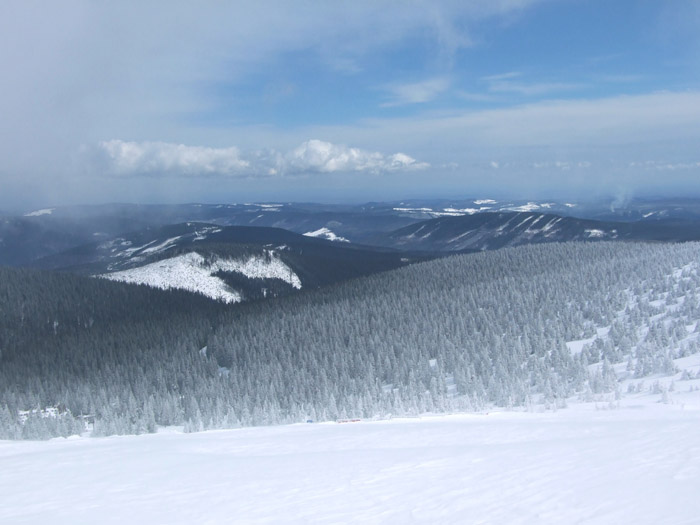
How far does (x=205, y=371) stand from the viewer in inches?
3428

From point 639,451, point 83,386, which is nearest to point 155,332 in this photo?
point 83,386

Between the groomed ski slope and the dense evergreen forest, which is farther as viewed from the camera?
the dense evergreen forest

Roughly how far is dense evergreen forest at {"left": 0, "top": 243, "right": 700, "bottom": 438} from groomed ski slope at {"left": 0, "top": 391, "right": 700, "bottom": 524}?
53.1 ft

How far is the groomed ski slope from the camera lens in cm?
1636

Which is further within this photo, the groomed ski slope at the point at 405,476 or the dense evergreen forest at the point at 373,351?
the dense evergreen forest at the point at 373,351

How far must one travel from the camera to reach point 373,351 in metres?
80.0

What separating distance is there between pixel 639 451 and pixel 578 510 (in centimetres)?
659

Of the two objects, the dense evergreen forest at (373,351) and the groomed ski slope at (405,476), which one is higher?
the groomed ski slope at (405,476)

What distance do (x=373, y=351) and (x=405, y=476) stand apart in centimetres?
5862

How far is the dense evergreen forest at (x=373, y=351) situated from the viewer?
52.0 meters

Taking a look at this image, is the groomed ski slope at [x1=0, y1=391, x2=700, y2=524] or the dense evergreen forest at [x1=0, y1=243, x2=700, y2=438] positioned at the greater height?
the groomed ski slope at [x1=0, y1=391, x2=700, y2=524]

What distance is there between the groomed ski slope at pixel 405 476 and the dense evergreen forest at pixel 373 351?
16177 mm

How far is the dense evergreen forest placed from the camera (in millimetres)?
52031

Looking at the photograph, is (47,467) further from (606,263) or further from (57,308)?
(57,308)
